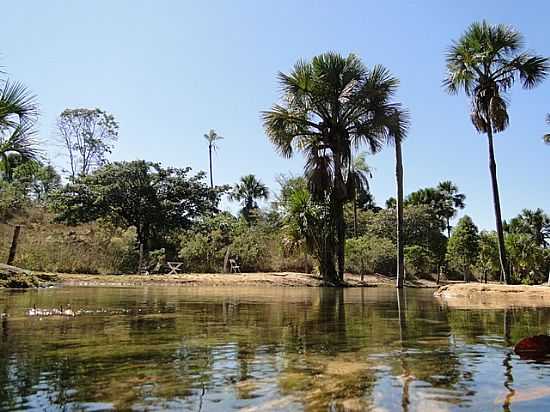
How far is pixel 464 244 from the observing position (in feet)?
124

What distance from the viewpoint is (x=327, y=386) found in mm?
3855

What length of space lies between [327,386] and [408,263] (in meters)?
33.5

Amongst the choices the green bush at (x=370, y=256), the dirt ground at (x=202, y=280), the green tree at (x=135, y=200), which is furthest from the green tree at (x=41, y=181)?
the green bush at (x=370, y=256)

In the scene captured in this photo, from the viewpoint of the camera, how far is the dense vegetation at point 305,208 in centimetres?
2086

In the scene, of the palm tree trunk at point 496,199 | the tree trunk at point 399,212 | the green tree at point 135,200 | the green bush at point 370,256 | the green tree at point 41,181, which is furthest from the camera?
the green tree at point 41,181

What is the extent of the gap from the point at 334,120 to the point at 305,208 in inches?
179

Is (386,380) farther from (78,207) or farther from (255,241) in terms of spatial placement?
(78,207)

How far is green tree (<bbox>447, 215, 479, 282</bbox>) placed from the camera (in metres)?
38.0

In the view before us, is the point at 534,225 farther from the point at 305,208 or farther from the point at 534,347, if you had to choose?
the point at 534,347

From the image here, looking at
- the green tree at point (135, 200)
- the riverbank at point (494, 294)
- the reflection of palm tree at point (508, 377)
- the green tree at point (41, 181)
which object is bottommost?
the reflection of palm tree at point (508, 377)

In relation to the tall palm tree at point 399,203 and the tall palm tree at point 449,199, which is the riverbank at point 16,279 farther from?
the tall palm tree at point 449,199

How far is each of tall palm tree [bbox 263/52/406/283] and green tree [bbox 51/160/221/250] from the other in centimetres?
1398

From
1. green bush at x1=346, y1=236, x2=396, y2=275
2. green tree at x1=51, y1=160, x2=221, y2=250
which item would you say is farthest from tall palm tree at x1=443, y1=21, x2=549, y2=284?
green tree at x1=51, y1=160, x2=221, y2=250

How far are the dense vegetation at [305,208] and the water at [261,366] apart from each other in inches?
242
